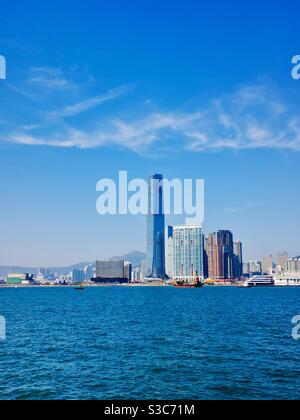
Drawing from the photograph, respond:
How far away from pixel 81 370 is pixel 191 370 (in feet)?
25.5

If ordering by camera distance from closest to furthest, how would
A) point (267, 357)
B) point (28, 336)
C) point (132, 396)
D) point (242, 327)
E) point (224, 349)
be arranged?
1. point (132, 396)
2. point (267, 357)
3. point (224, 349)
4. point (28, 336)
5. point (242, 327)

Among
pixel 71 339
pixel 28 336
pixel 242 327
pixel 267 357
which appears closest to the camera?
pixel 267 357

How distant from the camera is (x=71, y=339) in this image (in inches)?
1666

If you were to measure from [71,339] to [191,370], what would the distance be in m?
19.4

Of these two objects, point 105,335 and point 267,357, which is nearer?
point 267,357

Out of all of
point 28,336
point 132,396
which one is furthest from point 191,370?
point 28,336

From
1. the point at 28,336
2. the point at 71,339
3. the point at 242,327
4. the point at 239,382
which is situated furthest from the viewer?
the point at 242,327

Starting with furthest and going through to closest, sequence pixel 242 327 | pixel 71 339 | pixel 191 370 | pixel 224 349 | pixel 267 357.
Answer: pixel 242 327 < pixel 71 339 < pixel 224 349 < pixel 267 357 < pixel 191 370
